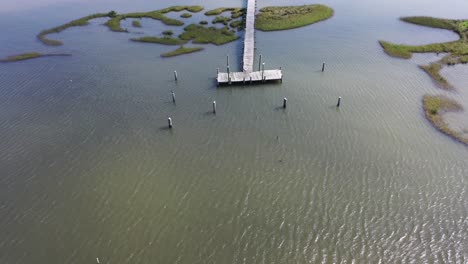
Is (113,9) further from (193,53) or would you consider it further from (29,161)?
(29,161)

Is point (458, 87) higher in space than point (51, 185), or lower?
higher

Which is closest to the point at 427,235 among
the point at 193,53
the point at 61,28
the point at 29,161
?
the point at 29,161

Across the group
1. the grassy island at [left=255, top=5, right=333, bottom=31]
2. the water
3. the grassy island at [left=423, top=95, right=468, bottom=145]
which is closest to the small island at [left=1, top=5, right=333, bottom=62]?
the grassy island at [left=255, top=5, right=333, bottom=31]

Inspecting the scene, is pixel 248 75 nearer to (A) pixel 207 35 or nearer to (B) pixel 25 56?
(A) pixel 207 35

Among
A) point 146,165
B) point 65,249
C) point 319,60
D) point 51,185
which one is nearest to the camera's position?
point 65,249

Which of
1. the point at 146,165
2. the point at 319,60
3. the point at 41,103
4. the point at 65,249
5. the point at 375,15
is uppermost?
the point at 375,15

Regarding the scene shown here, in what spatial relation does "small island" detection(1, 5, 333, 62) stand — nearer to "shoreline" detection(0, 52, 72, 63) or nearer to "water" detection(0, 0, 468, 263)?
"shoreline" detection(0, 52, 72, 63)

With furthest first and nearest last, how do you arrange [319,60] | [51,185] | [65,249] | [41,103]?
[319,60]
[41,103]
[51,185]
[65,249]

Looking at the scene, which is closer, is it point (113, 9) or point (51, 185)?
point (51, 185)

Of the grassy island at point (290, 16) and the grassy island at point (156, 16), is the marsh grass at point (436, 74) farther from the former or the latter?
the grassy island at point (156, 16)
